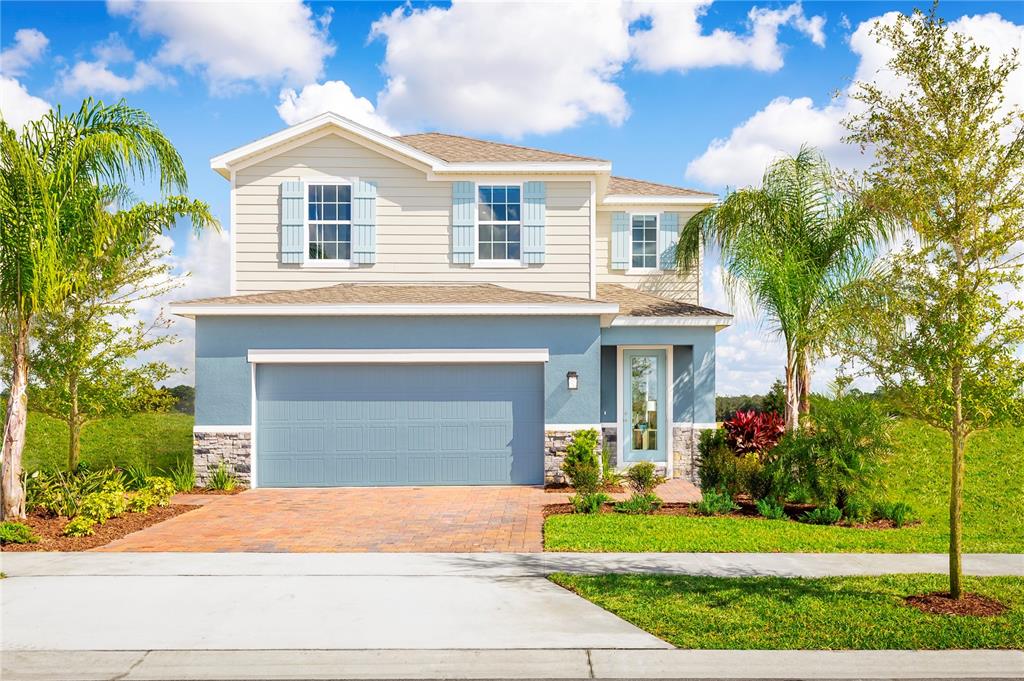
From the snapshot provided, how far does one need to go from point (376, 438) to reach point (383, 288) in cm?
326

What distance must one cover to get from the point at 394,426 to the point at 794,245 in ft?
28.0

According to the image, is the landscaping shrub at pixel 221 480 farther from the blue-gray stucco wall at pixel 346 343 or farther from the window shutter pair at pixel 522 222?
the window shutter pair at pixel 522 222

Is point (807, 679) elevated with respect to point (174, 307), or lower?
lower

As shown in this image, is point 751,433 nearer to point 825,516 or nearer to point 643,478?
point 643,478

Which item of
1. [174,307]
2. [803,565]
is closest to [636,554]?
[803,565]

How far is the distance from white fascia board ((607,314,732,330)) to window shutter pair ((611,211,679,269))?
2.94 m

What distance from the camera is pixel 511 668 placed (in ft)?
20.2

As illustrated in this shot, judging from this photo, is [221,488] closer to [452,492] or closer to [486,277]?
[452,492]

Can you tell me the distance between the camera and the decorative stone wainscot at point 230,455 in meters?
15.7

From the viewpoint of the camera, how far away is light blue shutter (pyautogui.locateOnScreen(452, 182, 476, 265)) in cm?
1798

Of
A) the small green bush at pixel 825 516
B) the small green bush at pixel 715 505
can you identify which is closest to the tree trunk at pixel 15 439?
the small green bush at pixel 715 505

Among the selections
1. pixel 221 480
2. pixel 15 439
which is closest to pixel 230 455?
pixel 221 480

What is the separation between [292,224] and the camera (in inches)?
700

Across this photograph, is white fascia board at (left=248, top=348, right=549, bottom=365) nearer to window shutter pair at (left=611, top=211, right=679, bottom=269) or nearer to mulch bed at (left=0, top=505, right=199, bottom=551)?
mulch bed at (left=0, top=505, right=199, bottom=551)
